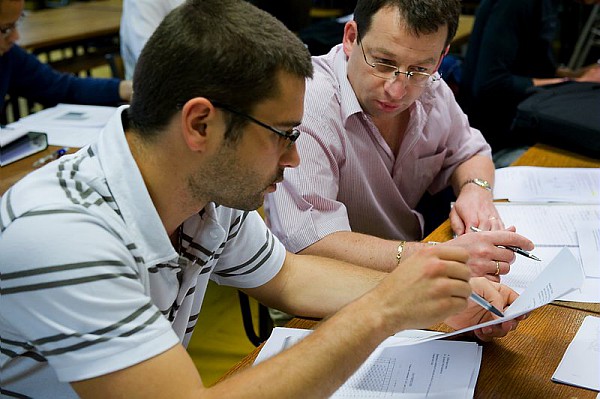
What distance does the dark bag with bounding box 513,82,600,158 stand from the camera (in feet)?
7.29

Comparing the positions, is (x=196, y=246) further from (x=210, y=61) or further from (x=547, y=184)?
(x=547, y=184)

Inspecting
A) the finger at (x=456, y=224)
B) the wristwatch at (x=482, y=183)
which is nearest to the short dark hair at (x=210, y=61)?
the finger at (x=456, y=224)

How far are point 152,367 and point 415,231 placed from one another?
1.28 m

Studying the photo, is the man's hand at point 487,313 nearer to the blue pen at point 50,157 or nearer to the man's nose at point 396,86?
the man's nose at point 396,86

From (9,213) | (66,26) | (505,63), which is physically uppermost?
(9,213)

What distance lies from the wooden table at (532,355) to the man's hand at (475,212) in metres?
0.32

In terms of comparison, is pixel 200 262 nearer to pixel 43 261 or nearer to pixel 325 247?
pixel 43 261

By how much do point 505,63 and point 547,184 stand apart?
3.70 feet

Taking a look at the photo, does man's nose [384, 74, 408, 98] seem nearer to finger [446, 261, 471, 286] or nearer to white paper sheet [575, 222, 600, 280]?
white paper sheet [575, 222, 600, 280]

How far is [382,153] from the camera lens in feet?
6.20

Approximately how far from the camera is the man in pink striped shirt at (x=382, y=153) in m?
1.60

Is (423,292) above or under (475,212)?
above

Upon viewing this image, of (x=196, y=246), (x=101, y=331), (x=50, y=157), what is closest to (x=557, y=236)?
(x=196, y=246)

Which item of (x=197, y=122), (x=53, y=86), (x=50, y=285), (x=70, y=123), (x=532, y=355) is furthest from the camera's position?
(x=53, y=86)
